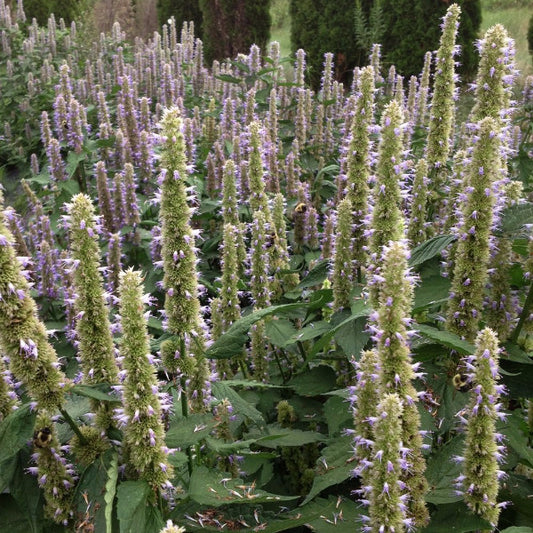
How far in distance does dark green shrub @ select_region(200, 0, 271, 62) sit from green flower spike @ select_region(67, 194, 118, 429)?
16515 millimetres

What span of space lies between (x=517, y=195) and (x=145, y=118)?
21.1 feet

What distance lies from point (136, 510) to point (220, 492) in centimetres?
35

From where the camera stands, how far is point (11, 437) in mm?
2225

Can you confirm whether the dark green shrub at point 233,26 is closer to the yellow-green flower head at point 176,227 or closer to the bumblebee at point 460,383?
the yellow-green flower head at point 176,227

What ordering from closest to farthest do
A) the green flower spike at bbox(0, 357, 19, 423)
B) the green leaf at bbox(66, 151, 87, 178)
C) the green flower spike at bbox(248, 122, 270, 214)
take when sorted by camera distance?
the green flower spike at bbox(0, 357, 19, 423), the green flower spike at bbox(248, 122, 270, 214), the green leaf at bbox(66, 151, 87, 178)

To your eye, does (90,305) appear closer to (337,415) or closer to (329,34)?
(337,415)

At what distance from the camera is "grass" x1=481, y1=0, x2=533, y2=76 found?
17922 mm

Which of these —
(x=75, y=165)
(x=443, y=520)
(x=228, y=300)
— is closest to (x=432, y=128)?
(x=228, y=300)

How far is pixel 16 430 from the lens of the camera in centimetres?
225

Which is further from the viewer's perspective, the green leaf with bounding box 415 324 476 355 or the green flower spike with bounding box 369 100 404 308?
the green flower spike with bounding box 369 100 404 308

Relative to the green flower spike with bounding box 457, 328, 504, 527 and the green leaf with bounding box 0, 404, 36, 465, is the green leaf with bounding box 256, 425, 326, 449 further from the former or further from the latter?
the green leaf with bounding box 0, 404, 36, 465

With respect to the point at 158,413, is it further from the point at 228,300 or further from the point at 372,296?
the point at 228,300

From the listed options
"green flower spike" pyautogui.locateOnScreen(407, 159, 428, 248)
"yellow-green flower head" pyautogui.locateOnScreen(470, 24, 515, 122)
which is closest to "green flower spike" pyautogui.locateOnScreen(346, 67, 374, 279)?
"green flower spike" pyautogui.locateOnScreen(407, 159, 428, 248)

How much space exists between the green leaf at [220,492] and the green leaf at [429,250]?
4.30 feet
